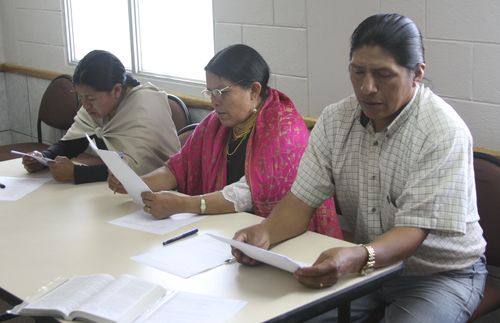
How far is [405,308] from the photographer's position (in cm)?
189

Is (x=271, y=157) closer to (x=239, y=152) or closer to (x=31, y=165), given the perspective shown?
(x=239, y=152)

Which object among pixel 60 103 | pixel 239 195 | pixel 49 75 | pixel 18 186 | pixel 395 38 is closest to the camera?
pixel 395 38

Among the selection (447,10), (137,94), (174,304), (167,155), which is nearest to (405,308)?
(174,304)

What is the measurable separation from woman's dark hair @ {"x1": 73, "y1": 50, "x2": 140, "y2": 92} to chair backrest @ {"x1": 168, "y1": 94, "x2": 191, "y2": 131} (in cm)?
61

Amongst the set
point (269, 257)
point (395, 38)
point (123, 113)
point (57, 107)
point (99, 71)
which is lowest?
point (57, 107)

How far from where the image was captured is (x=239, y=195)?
2346mm

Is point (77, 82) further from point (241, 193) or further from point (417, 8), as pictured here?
point (417, 8)

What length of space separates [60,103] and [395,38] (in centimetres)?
301

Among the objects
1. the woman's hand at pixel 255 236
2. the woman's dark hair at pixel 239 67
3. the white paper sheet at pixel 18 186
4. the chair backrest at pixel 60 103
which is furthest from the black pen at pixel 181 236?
the chair backrest at pixel 60 103

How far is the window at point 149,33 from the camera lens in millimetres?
3840

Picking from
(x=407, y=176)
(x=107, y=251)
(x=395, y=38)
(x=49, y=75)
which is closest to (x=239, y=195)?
(x=107, y=251)

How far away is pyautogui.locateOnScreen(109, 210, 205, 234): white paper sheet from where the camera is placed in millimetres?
2172

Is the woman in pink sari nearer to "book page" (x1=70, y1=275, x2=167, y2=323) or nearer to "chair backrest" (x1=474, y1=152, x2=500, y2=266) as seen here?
"chair backrest" (x1=474, y1=152, x2=500, y2=266)

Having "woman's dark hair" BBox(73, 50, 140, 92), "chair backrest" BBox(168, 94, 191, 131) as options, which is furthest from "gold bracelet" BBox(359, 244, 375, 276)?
"chair backrest" BBox(168, 94, 191, 131)
